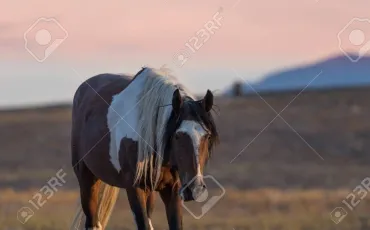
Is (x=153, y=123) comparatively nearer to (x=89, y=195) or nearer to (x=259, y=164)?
(x=89, y=195)

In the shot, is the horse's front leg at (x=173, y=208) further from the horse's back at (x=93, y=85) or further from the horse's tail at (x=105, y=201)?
the horse's tail at (x=105, y=201)

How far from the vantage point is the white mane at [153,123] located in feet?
22.5

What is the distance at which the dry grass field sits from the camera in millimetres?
13294

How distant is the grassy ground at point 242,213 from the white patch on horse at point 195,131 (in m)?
5.20

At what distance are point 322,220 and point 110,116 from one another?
5.75 m

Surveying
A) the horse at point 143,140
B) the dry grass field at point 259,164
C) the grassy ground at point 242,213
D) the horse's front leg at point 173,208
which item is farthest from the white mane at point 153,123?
the dry grass field at point 259,164

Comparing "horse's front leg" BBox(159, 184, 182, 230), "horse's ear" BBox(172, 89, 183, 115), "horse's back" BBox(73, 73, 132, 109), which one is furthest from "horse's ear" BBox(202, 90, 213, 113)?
"horse's back" BBox(73, 73, 132, 109)

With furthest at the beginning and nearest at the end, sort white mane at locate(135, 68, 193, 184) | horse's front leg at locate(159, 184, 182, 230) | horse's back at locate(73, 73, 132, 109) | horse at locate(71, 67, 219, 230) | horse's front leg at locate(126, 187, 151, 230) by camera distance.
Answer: horse's back at locate(73, 73, 132, 109) < horse's front leg at locate(159, 184, 182, 230) < horse's front leg at locate(126, 187, 151, 230) < white mane at locate(135, 68, 193, 184) < horse at locate(71, 67, 219, 230)

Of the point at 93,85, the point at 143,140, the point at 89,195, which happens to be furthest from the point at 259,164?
the point at 143,140

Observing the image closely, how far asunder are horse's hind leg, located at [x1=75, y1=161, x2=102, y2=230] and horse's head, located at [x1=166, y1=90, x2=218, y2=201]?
2.13m

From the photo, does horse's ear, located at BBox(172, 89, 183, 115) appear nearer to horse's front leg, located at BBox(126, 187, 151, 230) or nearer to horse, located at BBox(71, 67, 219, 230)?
horse, located at BBox(71, 67, 219, 230)

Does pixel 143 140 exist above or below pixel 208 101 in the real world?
below

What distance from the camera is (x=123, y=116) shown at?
748 centimetres

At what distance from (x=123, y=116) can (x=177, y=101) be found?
3.27 ft
